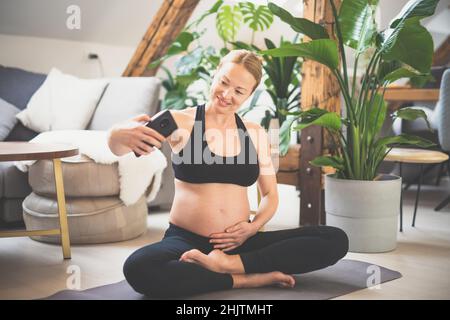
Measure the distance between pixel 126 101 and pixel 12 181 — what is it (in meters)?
0.86

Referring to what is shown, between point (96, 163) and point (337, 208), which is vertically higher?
point (96, 163)

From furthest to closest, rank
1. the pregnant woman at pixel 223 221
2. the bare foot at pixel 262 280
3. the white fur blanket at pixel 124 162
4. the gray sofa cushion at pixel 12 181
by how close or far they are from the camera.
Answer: the gray sofa cushion at pixel 12 181 → the white fur blanket at pixel 124 162 → the bare foot at pixel 262 280 → the pregnant woman at pixel 223 221

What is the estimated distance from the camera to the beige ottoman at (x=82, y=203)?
281cm

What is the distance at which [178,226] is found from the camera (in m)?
2.07

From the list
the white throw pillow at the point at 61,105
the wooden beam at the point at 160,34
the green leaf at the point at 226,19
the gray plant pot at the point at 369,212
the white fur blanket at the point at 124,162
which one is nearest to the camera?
the gray plant pot at the point at 369,212

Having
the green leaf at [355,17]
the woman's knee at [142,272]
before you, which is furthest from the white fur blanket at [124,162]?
the green leaf at [355,17]

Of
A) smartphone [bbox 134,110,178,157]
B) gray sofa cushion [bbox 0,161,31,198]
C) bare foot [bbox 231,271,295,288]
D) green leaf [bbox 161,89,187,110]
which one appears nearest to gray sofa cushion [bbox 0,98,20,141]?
gray sofa cushion [bbox 0,161,31,198]

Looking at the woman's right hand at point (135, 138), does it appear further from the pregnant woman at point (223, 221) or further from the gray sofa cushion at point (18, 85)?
the gray sofa cushion at point (18, 85)

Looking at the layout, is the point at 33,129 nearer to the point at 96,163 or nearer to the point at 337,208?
the point at 96,163

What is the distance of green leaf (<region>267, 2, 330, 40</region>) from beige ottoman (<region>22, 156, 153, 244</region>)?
1.05m

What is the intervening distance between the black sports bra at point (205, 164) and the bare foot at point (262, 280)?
31 cm

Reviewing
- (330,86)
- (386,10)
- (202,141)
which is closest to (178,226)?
(202,141)
